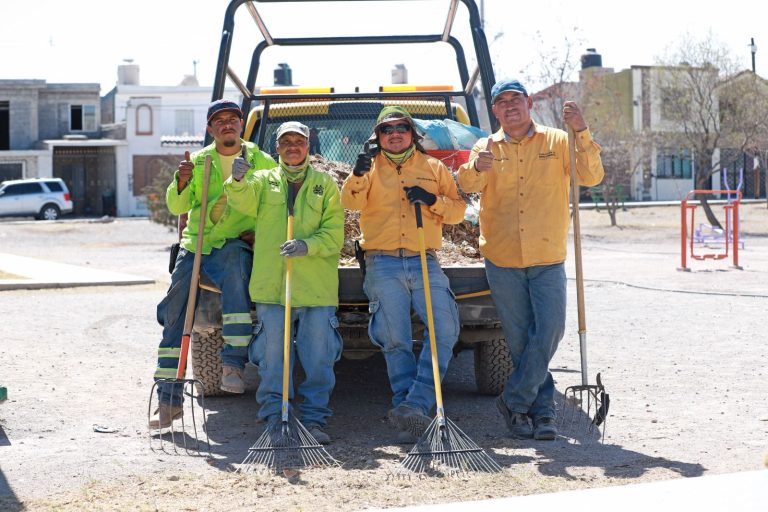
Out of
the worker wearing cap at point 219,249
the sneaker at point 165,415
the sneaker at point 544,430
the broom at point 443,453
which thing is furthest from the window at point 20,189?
the broom at point 443,453

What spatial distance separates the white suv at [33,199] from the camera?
41.7 meters

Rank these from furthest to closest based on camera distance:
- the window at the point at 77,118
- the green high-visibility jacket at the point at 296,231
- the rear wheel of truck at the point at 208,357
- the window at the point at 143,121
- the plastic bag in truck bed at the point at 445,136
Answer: the window at the point at 77,118, the window at the point at 143,121, the plastic bag in truck bed at the point at 445,136, the rear wheel of truck at the point at 208,357, the green high-visibility jacket at the point at 296,231

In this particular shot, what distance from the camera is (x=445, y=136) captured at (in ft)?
24.4

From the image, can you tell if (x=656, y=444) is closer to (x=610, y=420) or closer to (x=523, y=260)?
(x=610, y=420)

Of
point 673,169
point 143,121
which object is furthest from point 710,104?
point 143,121

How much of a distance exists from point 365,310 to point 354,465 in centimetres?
133

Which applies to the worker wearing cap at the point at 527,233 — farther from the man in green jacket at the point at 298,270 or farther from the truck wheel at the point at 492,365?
the man in green jacket at the point at 298,270

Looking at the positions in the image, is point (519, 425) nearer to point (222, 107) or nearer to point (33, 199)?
point (222, 107)

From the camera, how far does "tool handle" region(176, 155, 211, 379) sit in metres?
6.25

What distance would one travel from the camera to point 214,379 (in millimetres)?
7254

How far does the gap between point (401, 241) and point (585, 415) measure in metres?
1.72

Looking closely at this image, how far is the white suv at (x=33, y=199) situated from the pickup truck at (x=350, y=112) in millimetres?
35193

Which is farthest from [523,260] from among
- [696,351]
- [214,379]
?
[696,351]

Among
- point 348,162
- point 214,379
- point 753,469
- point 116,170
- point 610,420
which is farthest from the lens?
point 116,170
